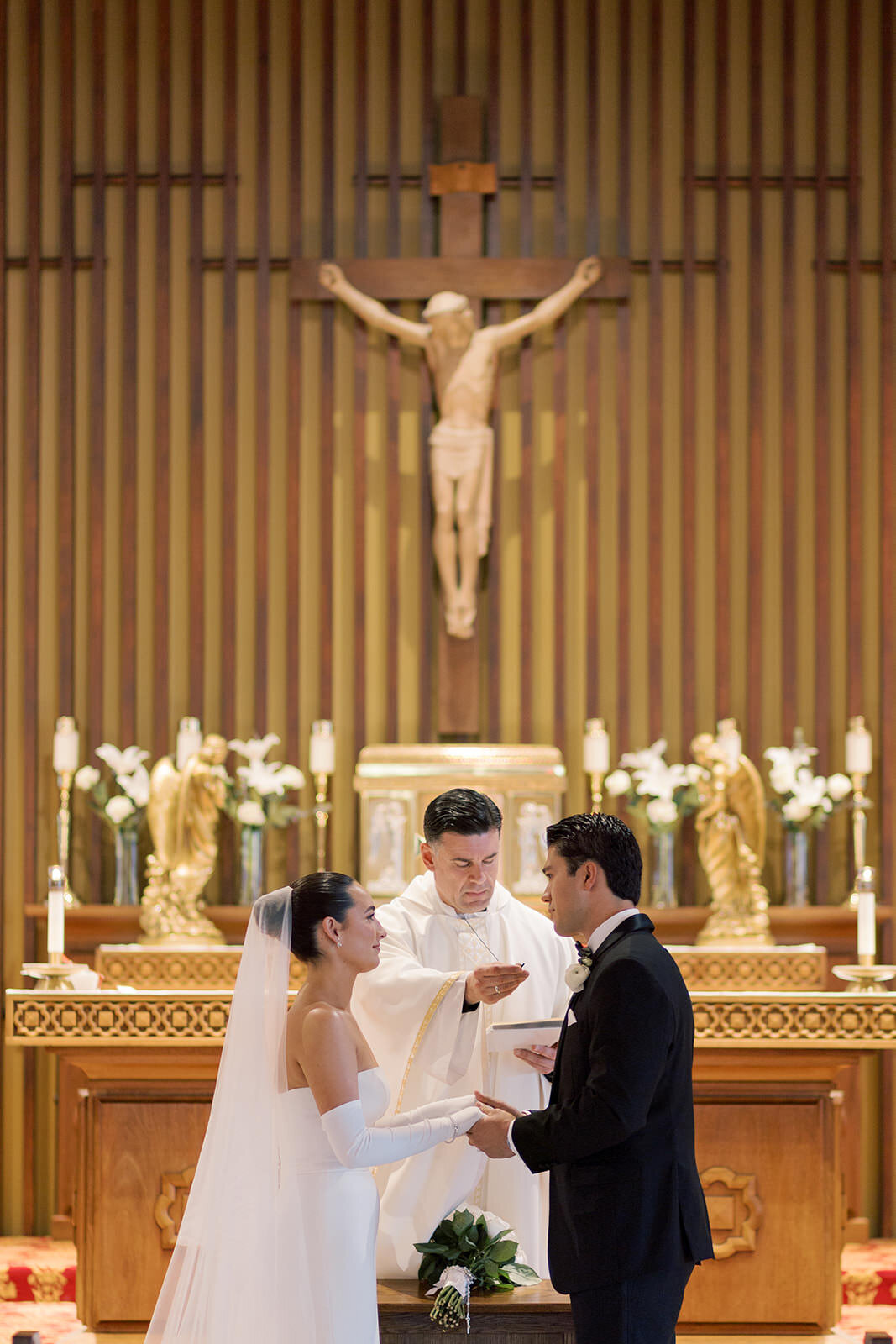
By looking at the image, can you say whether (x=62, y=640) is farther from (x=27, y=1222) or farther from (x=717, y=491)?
(x=717, y=491)

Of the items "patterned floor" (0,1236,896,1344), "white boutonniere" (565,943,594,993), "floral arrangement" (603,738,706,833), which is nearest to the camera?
"white boutonniere" (565,943,594,993)

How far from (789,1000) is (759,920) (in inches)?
69.2

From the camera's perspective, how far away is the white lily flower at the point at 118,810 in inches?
269

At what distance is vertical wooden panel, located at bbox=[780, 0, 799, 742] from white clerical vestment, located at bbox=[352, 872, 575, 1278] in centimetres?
357

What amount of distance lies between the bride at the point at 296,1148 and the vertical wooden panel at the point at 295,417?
414 centimetres

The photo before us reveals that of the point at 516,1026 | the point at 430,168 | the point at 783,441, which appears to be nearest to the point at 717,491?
the point at 783,441

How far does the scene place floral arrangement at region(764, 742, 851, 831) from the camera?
22.5ft

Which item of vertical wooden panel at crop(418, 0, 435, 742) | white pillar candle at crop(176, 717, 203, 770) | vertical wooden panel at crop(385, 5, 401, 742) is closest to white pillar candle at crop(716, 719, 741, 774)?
vertical wooden panel at crop(418, 0, 435, 742)

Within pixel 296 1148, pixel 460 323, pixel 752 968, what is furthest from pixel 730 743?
pixel 296 1148

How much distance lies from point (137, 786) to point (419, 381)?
2.41m

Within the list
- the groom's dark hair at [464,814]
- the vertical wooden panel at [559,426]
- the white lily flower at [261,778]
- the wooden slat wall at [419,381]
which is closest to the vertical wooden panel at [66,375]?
the wooden slat wall at [419,381]

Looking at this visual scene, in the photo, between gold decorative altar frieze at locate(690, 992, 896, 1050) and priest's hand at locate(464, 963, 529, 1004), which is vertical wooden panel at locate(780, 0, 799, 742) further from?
priest's hand at locate(464, 963, 529, 1004)

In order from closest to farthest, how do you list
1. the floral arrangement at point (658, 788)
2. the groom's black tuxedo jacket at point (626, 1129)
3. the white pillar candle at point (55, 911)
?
1. the groom's black tuxedo jacket at point (626, 1129)
2. the white pillar candle at point (55, 911)
3. the floral arrangement at point (658, 788)

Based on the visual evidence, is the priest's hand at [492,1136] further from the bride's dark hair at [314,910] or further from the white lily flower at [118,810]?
the white lily flower at [118,810]
